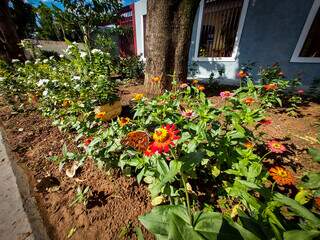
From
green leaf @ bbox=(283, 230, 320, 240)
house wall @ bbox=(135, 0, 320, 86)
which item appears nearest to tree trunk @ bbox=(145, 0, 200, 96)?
house wall @ bbox=(135, 0, 320, 86)

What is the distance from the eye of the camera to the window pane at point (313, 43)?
4.20 metres

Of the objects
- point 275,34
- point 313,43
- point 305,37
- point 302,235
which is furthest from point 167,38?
point 313,43

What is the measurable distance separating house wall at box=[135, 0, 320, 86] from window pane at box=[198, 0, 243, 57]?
39 cm

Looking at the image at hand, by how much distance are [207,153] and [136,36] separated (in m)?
8.25

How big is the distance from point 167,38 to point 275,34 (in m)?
3.21

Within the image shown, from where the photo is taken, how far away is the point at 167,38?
340cm

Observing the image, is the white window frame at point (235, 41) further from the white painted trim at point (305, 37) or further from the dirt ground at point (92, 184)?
the dirt ground at point (92, 184)

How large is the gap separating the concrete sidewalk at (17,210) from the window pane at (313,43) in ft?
20.2

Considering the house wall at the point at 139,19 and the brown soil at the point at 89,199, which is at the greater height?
the house wall at the point at 139,19

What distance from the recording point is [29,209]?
160 centimetres

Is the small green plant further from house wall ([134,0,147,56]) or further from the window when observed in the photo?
house wall ([134,0,147,56])

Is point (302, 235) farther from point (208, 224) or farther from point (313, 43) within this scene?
point (313, 43)

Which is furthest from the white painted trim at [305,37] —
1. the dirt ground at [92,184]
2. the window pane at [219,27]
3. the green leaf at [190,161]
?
the green leaf at [190,161]

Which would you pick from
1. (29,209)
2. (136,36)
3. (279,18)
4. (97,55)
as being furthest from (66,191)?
(136,36)
